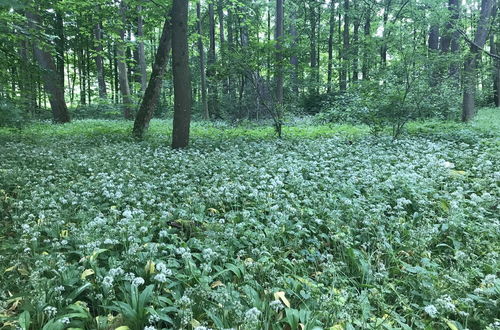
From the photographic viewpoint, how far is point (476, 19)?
11609 mm

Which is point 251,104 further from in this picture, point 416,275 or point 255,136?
point 416,275

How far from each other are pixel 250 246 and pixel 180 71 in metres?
6.24

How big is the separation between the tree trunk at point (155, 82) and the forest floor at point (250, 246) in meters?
4.50

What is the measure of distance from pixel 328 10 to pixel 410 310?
88.8ft

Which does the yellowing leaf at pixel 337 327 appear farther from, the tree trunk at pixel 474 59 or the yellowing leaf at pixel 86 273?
the tree trunk at pixel 474 59

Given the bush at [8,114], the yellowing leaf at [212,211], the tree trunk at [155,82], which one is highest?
the tree trunk at [155,82]

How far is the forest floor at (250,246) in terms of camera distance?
2629 millimetres

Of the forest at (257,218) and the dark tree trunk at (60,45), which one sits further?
the dark tree trunk at (60,45)

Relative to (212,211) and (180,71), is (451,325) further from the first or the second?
(180,71)

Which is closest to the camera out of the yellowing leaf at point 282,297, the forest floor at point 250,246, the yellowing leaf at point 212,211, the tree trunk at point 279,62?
the forest floor at point 250,246

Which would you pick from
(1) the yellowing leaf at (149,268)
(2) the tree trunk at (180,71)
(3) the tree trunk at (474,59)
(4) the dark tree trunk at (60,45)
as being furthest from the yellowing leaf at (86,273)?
(3) the tree trunk at (474,59)

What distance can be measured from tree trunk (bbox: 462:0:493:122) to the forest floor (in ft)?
13.5

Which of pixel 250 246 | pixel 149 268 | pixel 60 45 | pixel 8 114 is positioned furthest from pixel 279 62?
pixel 149 268

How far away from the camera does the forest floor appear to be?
2629 millimetres
